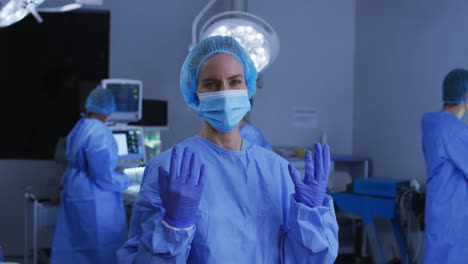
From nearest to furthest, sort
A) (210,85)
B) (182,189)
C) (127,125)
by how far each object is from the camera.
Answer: (182,189) < (210,85) < (127,125)

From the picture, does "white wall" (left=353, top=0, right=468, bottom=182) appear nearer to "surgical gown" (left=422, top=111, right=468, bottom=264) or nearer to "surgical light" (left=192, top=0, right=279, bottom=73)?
"surgical gown" (left=422, top=111, right=468, bottom=264)

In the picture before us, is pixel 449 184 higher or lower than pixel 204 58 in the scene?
lower

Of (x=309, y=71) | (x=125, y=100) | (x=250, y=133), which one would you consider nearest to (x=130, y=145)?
(x=125, y=100)

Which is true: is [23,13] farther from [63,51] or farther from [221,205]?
[63,51]

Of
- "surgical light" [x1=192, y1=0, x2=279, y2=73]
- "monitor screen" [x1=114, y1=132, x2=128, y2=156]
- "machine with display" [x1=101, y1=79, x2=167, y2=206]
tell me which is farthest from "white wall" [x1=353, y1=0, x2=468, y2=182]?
"monitor screen" [x1=114, y1=132, x2=128, y2=156]

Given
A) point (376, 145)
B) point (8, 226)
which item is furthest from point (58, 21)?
point (376, 145)

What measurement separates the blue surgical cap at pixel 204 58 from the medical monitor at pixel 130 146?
2697 mm

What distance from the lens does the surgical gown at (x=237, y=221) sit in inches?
49.4

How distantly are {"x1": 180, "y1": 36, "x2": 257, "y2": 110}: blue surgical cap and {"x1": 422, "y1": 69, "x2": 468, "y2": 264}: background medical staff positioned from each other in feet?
5.94

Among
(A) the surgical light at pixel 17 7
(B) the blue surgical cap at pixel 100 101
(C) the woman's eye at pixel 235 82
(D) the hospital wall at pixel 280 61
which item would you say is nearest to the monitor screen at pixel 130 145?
(B) the blue surgical cap at pixel 100 101

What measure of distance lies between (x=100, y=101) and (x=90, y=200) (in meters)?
0.71

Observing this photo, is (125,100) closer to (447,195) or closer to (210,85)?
(447,195)

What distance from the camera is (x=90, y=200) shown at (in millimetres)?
3619

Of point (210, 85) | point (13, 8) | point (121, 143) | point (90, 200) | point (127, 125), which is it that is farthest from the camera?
point (127, 125)
